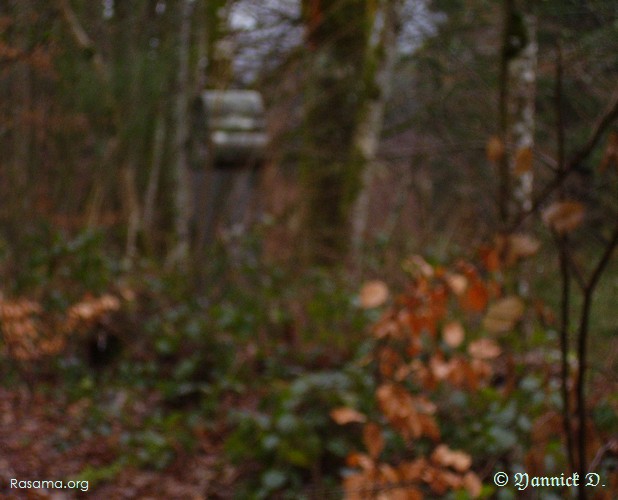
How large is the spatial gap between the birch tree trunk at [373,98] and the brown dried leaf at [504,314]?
5670 mm

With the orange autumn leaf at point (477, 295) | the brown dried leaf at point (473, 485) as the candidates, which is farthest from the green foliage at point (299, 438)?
the orange autumn leaf at point (477, 295)

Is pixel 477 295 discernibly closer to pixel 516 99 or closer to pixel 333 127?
pixel 516 99

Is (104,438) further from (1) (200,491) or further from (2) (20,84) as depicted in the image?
(2) (20,84)

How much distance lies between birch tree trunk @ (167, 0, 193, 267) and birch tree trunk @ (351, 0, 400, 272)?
5.67 feet

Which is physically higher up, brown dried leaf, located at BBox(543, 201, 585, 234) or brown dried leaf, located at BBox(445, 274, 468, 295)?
brown dried leaf, located at BBox(543, 201, 585, 234)

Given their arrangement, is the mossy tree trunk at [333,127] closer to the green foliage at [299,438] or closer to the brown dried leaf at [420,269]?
the green foliage at [299,438]

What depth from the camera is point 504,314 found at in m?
2.06

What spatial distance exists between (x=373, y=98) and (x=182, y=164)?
2226 mm

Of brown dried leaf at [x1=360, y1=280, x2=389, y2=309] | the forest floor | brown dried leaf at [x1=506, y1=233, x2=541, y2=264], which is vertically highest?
brown dried leaf at [x1=506, y1=233, x2=541, y2=264]

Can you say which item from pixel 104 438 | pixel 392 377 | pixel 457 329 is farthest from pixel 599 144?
pixel 104 438

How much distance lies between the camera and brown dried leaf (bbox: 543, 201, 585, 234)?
1.88 meters

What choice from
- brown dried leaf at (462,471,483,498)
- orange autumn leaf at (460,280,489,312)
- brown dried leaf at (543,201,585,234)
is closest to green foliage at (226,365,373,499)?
brown dried leaf at (462,471,483,498)

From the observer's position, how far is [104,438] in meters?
4.78

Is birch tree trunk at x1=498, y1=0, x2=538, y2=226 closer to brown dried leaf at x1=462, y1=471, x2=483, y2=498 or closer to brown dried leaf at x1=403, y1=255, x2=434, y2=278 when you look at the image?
brown dried leaf at x1=403, y1=255, x2=434, y2=278
